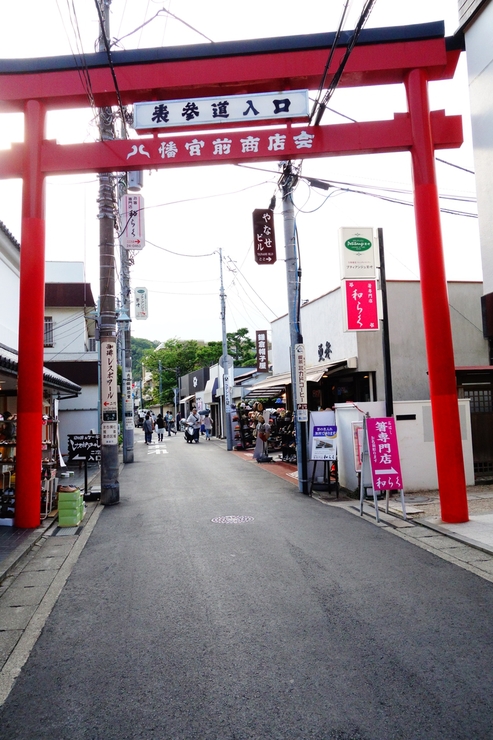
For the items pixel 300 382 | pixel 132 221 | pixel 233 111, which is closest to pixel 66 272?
pixel 132 221

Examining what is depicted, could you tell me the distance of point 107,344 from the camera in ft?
41.1

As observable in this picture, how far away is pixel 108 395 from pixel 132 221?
7367 mm

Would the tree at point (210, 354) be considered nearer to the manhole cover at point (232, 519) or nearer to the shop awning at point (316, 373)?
the shop awning at point (316, 373)

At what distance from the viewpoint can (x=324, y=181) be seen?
12.5 m

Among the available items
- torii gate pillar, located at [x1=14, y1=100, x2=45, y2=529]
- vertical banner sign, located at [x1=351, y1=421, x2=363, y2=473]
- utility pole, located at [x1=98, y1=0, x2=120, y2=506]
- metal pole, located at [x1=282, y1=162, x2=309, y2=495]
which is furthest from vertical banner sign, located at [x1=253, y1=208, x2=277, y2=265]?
torii gate pillar, located at [x1=14, y1=100, x2=45, y2=529]

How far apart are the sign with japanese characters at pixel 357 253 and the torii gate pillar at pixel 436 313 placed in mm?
3288

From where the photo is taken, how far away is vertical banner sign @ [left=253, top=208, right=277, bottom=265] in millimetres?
14508

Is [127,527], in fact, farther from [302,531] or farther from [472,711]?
[472,711]

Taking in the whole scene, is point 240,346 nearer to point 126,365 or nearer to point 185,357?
point 185,357

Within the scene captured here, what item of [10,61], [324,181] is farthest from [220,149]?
[10,61]

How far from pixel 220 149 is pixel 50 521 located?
7.44 metres

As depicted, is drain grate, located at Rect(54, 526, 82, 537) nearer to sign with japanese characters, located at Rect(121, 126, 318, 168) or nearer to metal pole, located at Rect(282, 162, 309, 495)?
metal pole, located at Rect(282, 162, 309, 495)

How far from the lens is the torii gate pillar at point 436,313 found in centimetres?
916

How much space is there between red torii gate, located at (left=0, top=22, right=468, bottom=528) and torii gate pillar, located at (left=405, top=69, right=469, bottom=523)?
0.02m
